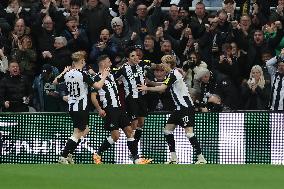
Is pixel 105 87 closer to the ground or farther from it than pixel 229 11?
closer to the ground

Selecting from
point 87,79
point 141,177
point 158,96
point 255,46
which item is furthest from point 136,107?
point 141,177

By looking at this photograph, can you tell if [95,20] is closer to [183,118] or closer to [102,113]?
[102,113]

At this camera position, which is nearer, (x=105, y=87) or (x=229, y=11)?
(x=105, y=87)

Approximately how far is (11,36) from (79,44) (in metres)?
1.44

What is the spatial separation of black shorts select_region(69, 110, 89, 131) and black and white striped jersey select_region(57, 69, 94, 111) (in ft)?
0.24

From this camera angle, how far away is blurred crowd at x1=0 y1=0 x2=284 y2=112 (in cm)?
2070

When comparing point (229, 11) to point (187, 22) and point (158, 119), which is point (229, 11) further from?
point (158, 119)

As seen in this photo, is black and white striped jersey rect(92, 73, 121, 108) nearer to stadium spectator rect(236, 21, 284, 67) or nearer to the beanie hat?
the beanie hat

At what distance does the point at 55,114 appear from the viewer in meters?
19.9

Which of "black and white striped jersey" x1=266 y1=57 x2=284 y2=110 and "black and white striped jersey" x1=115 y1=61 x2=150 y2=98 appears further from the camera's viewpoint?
"black and white striped jersey" x1=266 y1=57 x2=284 y2=110

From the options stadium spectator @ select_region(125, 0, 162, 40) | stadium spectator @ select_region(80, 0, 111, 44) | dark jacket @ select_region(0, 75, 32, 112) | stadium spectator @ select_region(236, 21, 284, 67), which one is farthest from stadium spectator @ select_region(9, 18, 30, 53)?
stadium spectator @ select_region(236, 21, 284, 67)

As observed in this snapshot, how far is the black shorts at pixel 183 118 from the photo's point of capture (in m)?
19.0

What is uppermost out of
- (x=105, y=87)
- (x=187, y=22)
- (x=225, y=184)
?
(x=187, y=22)

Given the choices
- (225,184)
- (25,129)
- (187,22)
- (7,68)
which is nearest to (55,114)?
(25,129)
